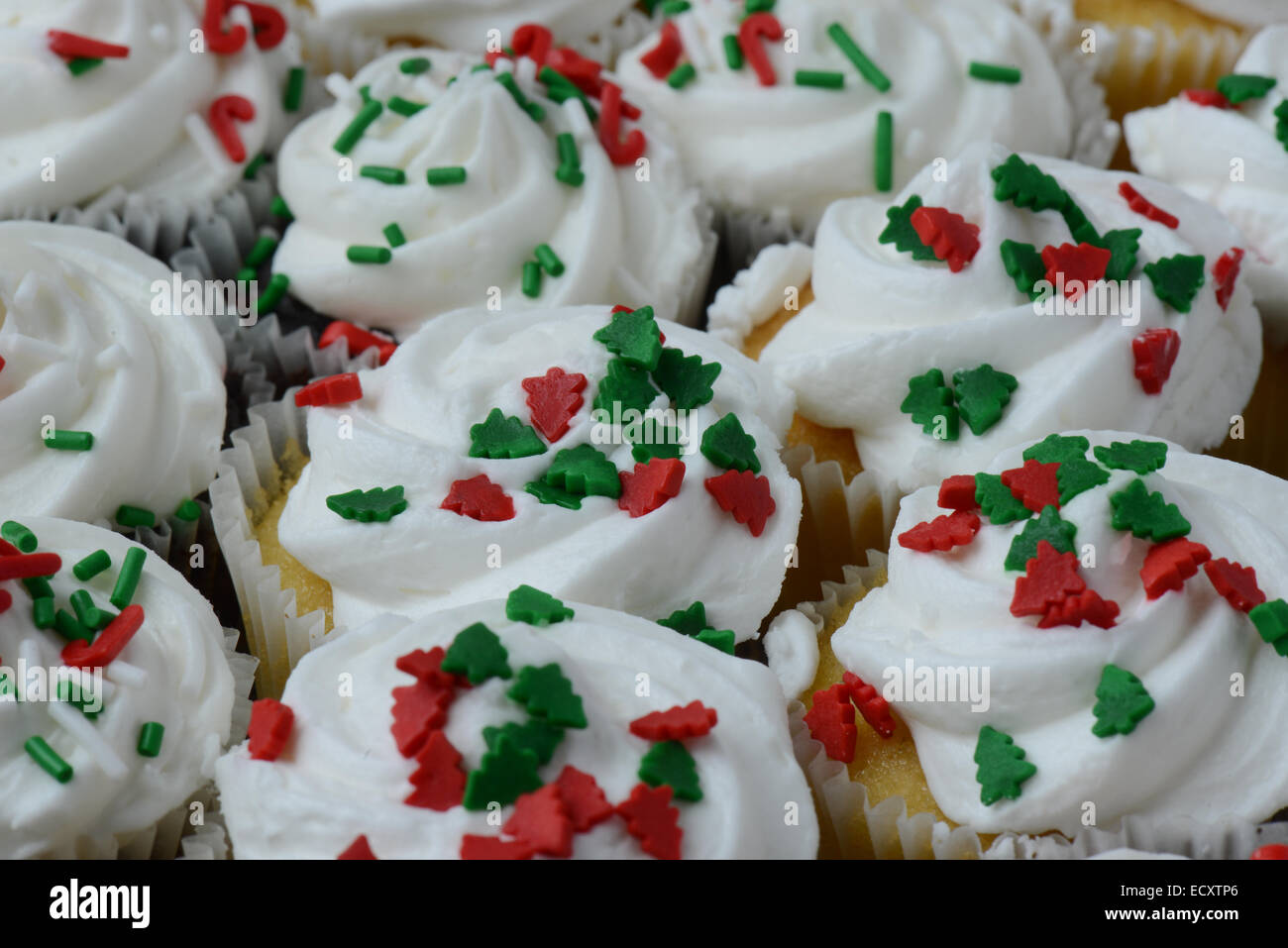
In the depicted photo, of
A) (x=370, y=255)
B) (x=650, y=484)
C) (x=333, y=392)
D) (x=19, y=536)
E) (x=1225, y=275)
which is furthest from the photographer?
(x=370, y=255)

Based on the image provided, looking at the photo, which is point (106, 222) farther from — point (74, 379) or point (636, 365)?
point (636, 365)

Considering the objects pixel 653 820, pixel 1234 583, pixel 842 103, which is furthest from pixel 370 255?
pixel 1234 583

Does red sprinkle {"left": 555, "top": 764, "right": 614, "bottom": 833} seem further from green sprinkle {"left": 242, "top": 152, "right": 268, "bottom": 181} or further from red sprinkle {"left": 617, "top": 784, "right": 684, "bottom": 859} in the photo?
green sprinkle {"left": 242, "top": 152, "right": 268, "bottom": 181}

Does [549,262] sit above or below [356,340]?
above

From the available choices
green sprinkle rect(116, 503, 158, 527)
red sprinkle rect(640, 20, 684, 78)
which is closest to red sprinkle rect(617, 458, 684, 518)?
green sprinkle rect(116, 503, 158, 527)

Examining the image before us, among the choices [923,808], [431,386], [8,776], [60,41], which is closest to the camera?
[8,776]

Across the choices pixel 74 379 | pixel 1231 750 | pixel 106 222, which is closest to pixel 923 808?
pixel 1231 750

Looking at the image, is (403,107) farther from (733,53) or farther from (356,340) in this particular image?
(733,53)

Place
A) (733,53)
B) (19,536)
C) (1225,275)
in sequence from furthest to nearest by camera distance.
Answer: (733,53)
(1225,275)
(19,536)
